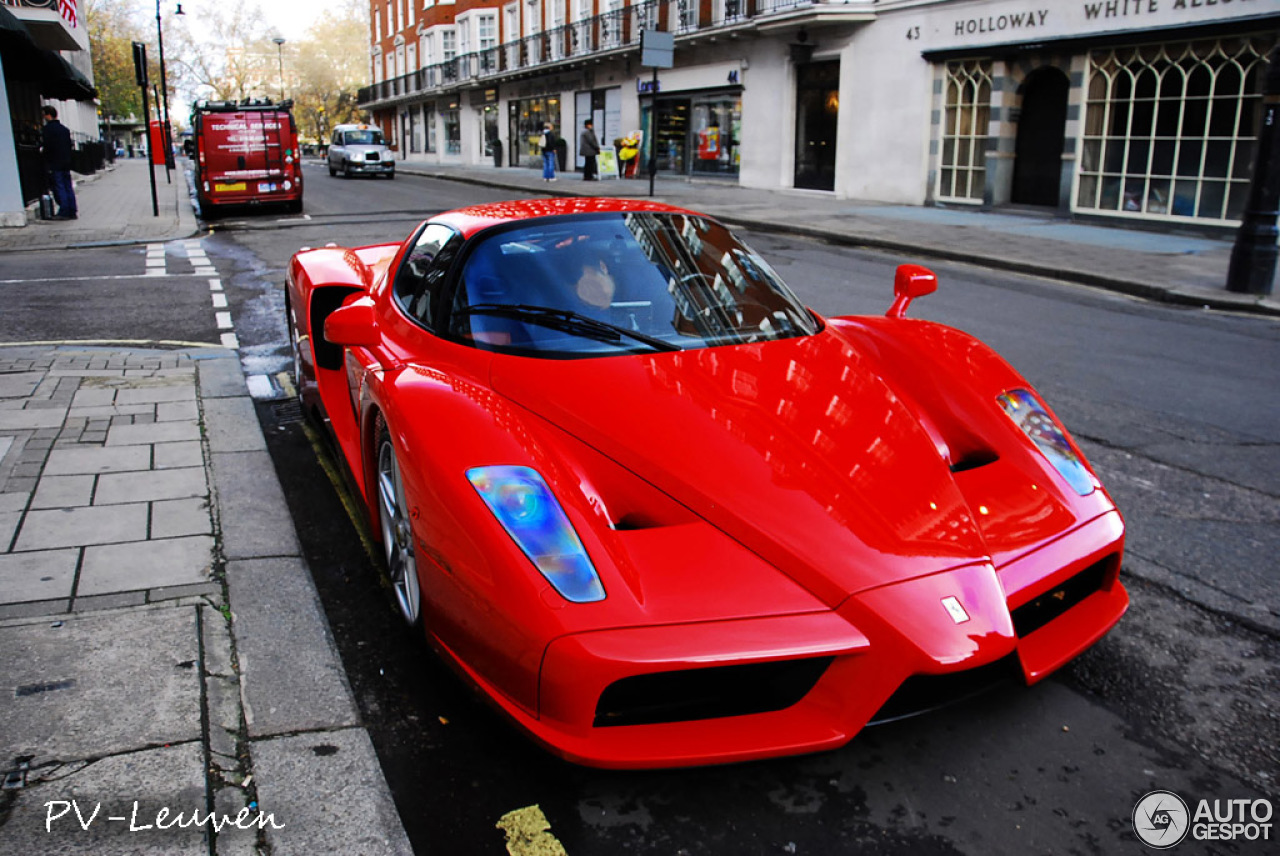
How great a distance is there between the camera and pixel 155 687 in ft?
8.57

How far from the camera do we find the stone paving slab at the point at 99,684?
2.40 m

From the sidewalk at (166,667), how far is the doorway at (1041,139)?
17406 millimetres

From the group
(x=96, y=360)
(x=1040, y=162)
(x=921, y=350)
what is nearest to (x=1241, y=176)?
(x=1040, y=162)

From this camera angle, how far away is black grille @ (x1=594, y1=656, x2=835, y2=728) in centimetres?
214

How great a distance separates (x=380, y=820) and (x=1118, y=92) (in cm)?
1820

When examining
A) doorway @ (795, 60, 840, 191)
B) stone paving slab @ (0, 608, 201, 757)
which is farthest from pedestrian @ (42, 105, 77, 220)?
stone paving slab @ (0, 608, 201, 757)

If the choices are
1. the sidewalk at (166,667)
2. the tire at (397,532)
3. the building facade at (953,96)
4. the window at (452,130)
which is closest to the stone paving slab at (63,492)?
the sidewalk at (166,667)

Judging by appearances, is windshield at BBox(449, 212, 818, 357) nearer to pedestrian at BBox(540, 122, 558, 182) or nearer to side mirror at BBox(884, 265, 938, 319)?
side mirror at BBox(884, 265, 938, 319)

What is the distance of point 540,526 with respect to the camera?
2.34 metres

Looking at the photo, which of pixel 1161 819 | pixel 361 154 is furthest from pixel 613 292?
pixel 361 154

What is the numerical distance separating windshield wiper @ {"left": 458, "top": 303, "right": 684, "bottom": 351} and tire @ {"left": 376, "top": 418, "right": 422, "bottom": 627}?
53cm

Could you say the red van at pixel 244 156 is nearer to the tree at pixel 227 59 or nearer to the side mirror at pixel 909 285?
the side mirror at pixel 909 285

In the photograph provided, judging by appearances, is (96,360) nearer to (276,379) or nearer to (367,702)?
(276,379)

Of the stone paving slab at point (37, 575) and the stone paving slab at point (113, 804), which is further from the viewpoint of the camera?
the stone paving slab at point (37, 575)
